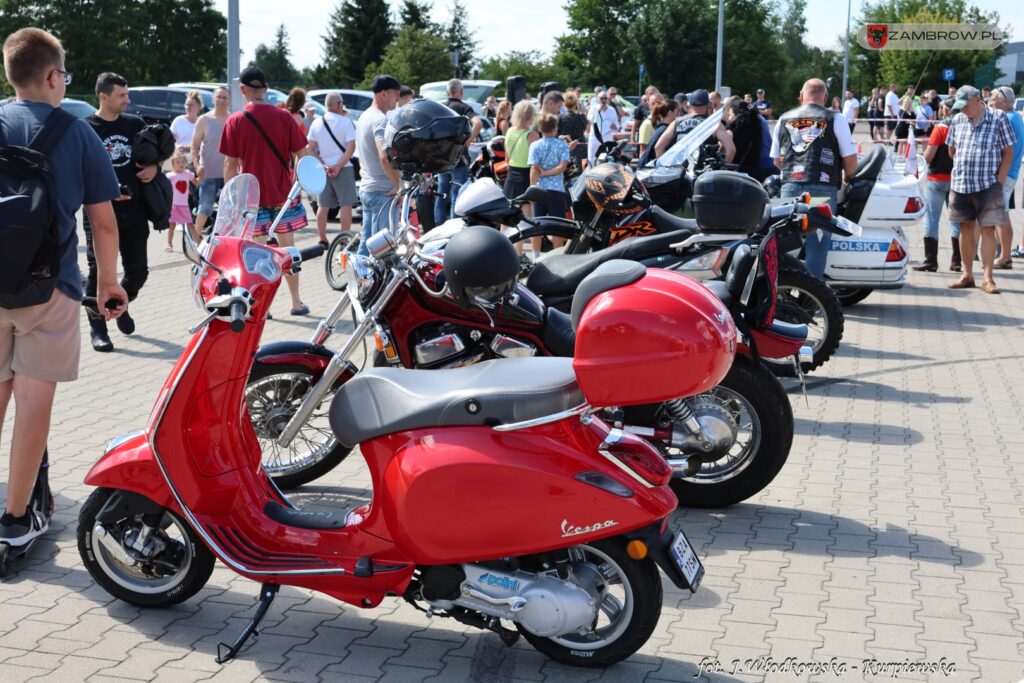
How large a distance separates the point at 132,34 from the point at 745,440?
190ft

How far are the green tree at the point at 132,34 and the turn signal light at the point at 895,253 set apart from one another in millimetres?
48047

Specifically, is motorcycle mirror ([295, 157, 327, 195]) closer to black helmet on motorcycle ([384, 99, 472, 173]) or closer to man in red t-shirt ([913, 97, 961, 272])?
black helmet on motorcycle ([384, 99, 472, 173])

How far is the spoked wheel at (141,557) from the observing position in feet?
12.6

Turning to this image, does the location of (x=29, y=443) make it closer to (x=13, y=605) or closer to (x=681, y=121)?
(x=13, y=605)

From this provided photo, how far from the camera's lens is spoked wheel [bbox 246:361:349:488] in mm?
4965

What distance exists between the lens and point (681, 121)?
1156 centimetres

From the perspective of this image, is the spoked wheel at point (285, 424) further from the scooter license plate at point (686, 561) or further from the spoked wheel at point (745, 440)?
the scooter license plate at point (686, 561)

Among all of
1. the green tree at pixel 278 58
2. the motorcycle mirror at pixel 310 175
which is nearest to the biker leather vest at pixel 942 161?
the motorcycle mirror at pixel 310 175

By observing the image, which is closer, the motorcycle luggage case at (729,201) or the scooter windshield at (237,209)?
the scooter windshield at (237,209)

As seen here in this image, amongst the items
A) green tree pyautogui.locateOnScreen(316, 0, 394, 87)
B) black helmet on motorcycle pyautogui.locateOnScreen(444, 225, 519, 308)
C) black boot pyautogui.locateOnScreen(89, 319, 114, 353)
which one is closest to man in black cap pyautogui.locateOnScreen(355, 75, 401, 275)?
black boot pyautogui.locateOnScreen(89, 319, 114, 353)

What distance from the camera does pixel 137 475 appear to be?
375 cm

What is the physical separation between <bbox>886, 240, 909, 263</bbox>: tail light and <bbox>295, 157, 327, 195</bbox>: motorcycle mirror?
6359 mm

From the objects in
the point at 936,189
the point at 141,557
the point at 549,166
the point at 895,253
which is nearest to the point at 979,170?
the point at 936,189

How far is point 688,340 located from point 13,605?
251 centimetres
